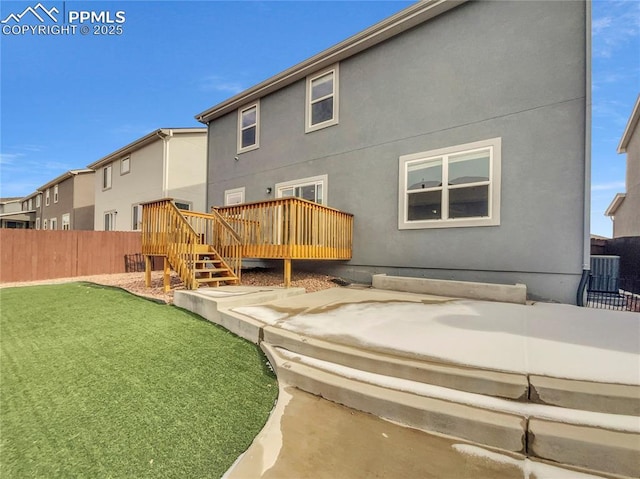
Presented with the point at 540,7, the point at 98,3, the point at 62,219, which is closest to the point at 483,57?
the point at 540,7

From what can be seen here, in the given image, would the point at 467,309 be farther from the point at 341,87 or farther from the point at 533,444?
the point at 341,87

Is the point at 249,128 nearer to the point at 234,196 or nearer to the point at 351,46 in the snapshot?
the point at 234,196

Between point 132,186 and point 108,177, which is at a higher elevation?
point 108,177

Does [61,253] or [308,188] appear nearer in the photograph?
[308,188]

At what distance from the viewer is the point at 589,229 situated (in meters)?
5.04

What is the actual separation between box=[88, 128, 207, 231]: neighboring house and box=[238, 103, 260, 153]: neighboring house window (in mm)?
5508

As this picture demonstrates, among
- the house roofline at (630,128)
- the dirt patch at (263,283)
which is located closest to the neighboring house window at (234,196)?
the dirt patch at (263,283)

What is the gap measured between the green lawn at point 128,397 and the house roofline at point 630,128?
18.8 metres

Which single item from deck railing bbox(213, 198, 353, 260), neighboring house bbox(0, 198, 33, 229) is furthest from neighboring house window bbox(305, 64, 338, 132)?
neighboring house bbox(0, 198, 33, 229)

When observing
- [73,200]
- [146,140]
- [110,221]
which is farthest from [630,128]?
[73,200]

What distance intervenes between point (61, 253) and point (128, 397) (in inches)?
452

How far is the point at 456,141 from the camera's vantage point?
6328mm

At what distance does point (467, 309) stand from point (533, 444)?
2.84 metres

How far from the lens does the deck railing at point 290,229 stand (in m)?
6.11
